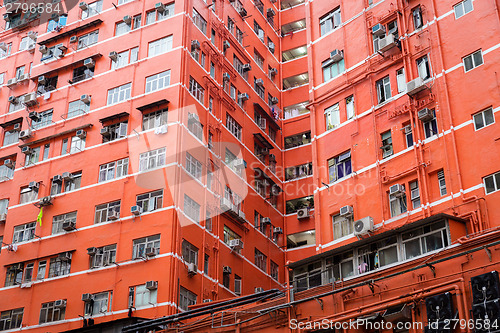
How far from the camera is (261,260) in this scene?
45000 millimetres

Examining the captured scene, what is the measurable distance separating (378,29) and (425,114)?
6389mm

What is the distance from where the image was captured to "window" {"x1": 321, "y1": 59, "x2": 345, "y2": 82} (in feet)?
120

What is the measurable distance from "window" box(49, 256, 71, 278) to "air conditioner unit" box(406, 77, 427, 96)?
20504 millimetres

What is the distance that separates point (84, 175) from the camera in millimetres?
40594

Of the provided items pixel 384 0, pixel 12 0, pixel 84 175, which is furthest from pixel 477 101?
pixel 12 0

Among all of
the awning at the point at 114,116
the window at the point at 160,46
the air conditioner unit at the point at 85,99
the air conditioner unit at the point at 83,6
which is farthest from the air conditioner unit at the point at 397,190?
the air conditioner unit at the point at 83,6

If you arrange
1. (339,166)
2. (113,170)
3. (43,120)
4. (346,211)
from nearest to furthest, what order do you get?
(346,211)
(339,166)
(113,170)
(43,120)

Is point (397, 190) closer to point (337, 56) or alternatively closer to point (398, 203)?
point (398, 203)

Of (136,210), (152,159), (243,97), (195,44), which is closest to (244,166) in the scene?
(243,97)

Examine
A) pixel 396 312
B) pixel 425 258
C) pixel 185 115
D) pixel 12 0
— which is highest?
pixel 12 0

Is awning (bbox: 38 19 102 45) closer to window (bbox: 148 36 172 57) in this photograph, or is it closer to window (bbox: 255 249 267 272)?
window (bbox: 148 36 172 57)

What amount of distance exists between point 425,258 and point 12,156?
3019 centimetres

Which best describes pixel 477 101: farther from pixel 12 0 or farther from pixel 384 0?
pixel 12 0

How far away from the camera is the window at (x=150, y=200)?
37.4 metres
